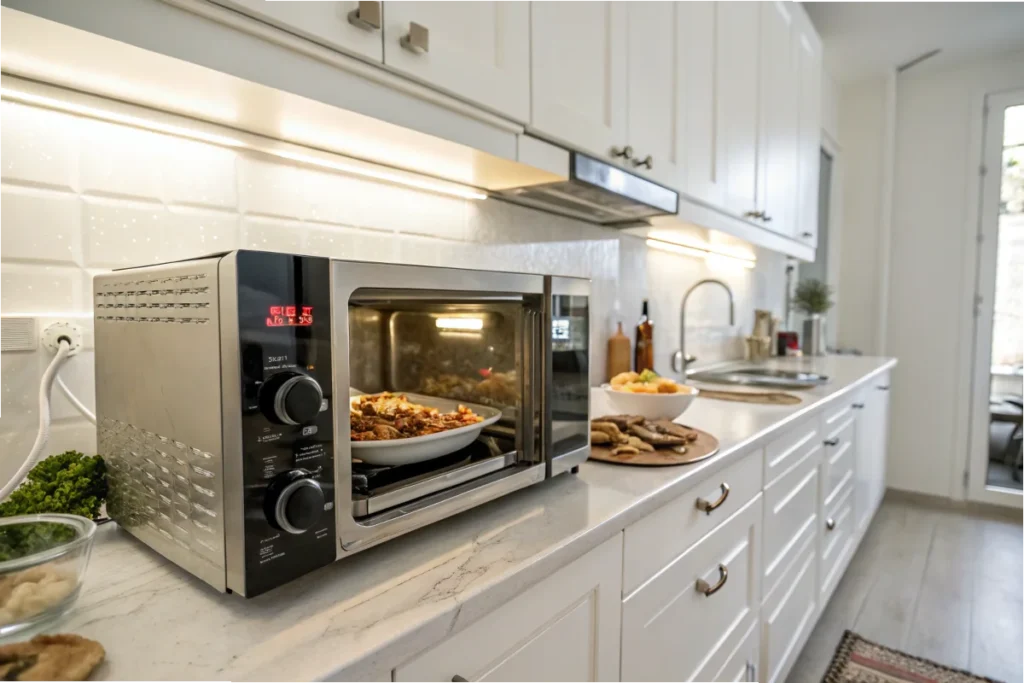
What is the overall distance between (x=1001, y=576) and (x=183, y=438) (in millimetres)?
3205

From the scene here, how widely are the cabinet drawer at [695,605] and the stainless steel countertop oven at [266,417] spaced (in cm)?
30

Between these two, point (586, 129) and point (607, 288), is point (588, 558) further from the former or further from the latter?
point (607, 288)

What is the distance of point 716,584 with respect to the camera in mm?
1134

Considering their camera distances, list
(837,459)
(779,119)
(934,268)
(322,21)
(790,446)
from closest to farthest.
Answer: (322,21)
(790,446)
(837,459)
(779,119)
(934,268)

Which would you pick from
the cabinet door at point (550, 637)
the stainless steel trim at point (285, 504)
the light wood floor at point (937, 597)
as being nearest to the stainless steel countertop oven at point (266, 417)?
the stainless steel trim at point (285, 504)

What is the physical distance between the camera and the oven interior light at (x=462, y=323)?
0.93 metres

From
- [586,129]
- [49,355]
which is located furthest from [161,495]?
[586,129]

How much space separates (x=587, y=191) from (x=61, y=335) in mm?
980

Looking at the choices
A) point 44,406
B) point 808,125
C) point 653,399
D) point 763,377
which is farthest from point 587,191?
point 808,125

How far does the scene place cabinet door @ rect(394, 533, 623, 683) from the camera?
579 mm

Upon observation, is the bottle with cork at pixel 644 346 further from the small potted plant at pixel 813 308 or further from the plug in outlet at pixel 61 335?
the small potted plant at pixel 813 308

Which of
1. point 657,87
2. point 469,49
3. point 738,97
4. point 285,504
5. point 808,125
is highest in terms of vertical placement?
point 808,125

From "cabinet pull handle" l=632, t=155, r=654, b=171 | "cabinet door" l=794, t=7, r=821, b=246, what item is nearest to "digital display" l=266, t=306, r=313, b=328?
"cabinet pull handle" l=632, t=155, r=654, b=171

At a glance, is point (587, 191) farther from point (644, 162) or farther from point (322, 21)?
point (322, 21)
